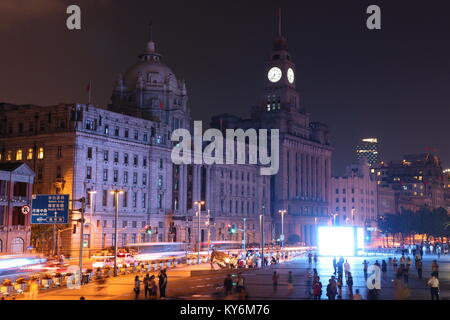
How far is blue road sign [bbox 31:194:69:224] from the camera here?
5184 centimetres

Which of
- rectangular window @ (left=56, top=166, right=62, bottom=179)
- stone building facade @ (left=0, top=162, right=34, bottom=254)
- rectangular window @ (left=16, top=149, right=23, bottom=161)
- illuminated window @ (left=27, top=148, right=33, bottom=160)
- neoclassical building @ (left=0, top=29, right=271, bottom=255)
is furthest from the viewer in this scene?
rectangular window @ (left=16, top=149, right=23, bottom=161)

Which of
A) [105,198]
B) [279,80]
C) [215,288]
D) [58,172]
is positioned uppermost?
[279,80]

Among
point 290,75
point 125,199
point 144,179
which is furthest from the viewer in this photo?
point 290,75

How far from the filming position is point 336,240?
271 ft

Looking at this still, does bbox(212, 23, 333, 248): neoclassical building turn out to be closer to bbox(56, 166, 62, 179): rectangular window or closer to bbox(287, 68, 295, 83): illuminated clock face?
bbox(287, 68, 295, 83): illuminated clock face

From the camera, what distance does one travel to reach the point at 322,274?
5869 centimetres

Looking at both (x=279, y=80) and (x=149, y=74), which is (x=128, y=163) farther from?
(x=279, y=80)

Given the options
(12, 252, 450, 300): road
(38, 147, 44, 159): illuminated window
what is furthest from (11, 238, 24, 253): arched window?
(12, 252, 450, 300): road

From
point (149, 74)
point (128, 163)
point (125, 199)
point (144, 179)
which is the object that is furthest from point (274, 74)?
point (125, 199)

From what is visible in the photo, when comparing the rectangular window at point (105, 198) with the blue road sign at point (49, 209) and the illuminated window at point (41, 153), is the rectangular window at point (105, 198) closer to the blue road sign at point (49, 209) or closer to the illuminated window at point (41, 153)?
the illuminated window at point (41, 153)

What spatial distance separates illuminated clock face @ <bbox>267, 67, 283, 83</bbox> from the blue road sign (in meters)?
142

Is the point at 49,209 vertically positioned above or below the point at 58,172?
below

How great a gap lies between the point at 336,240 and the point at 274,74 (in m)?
113

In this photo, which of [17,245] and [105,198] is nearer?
[17,245]
